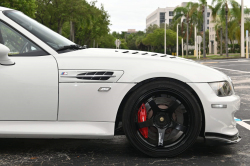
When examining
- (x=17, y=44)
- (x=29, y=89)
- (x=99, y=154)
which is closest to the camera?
(x=29, y=89)

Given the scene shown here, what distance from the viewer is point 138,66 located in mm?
3482

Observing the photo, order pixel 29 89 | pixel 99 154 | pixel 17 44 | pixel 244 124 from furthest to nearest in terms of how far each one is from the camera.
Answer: pixel 244 124
pixel 99 154
pixel 17 44
pixel 29 89

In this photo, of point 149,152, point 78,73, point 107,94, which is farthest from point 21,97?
point 149,152

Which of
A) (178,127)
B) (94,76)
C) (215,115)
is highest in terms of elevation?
(94,76)

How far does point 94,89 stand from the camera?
3.38 meters

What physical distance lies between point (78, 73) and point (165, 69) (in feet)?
2.71

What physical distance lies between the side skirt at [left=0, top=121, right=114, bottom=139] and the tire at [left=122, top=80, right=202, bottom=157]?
8.6 inches

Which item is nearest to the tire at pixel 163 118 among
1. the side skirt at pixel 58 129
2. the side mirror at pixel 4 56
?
the side skirt at pixel 58 129

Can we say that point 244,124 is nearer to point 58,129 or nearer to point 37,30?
point 58,129

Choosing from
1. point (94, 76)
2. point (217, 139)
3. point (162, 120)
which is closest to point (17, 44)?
point (94, 76)

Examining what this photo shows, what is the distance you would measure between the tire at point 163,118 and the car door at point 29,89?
2.39 ft

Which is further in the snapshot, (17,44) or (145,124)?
(17,44)

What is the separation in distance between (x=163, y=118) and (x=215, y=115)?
49cm

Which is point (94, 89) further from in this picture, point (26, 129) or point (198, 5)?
point (198, 5)
